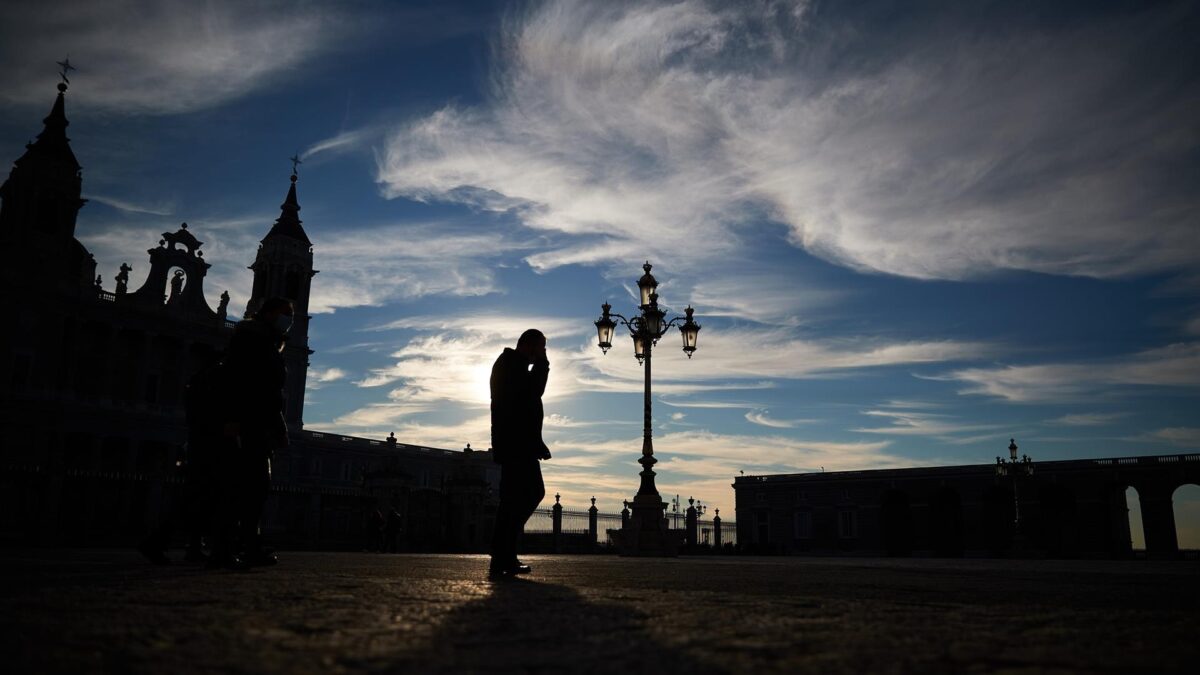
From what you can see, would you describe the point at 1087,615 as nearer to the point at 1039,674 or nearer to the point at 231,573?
the point at 1039,674

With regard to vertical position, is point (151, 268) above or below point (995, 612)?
above

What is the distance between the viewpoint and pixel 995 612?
303 centimetres

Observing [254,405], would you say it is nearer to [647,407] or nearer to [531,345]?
[531,345]

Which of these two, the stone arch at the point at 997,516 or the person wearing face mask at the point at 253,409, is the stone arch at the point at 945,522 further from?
the person wearing face mask at the point at 253,409

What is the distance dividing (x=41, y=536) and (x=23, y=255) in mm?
32339

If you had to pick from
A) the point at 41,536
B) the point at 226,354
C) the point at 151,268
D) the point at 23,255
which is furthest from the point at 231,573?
the point at 151,268

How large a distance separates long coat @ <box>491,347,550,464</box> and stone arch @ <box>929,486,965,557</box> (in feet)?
181

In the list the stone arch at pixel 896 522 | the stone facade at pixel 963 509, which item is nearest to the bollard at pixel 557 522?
the stone facade at pixel 963 509

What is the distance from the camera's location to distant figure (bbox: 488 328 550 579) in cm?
548

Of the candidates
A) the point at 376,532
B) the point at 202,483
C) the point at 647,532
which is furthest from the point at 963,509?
the point at 202,483

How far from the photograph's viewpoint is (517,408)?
551 centimetres

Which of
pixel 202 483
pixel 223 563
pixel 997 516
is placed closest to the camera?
pixel 223 563

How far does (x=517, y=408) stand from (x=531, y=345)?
1.52 ft

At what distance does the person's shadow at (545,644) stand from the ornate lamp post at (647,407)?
14706mm
